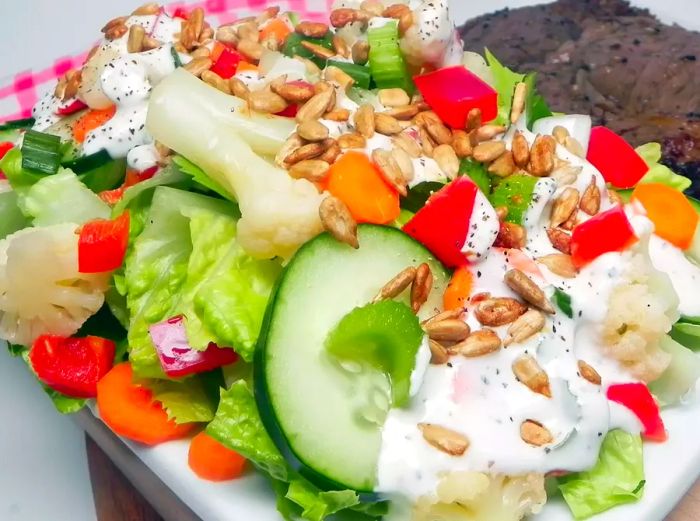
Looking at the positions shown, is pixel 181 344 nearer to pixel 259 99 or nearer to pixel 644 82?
pixel 259 99

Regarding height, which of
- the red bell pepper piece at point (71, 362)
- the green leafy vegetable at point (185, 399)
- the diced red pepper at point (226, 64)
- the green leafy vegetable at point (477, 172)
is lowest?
the red bell pepper piece at point (71, 362)

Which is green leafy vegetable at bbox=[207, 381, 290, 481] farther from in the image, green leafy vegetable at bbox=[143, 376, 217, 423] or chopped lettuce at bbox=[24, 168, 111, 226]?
chopped lettuce at bbox=[24, 168, 111, 226]

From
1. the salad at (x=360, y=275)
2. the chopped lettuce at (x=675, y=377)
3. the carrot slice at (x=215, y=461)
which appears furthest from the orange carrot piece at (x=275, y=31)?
the chopped lettuce at (x=675, y=377)

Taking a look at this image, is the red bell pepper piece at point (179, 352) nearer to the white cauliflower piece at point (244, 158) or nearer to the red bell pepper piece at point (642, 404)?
the white cauliflower piece at point (244, 158)

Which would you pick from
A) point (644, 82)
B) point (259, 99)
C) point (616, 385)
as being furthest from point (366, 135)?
point (644, 82)

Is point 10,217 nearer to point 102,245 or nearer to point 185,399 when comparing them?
point 102,245

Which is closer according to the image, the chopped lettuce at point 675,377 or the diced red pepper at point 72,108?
the chopped lettuce at point 675,377

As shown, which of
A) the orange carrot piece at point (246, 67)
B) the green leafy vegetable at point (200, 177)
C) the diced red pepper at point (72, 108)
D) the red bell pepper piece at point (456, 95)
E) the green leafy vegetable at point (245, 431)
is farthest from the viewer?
the diced red pepper at point (72, 108)
